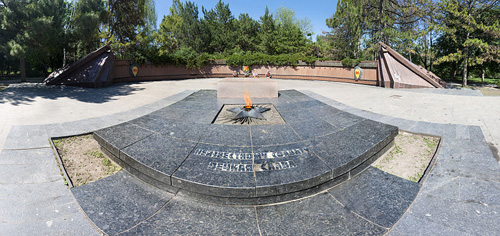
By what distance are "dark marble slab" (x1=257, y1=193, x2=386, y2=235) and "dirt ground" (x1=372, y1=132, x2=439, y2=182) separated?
6.15 feet

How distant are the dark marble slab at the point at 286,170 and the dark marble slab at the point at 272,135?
338 millimetres

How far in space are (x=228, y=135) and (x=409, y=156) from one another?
4133 mm

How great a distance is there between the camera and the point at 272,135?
18.7ft

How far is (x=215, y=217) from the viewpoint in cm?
346

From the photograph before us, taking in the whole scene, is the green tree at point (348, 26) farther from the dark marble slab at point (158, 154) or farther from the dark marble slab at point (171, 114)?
the dark marble slab at point (158, 154)

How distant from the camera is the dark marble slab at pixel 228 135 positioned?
5227 millimetres

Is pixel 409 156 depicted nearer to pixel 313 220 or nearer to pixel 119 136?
pixel 313 220

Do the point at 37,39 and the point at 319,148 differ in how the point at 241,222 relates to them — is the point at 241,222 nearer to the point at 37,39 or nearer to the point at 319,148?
the point at 319,148

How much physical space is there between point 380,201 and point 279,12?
185 feet

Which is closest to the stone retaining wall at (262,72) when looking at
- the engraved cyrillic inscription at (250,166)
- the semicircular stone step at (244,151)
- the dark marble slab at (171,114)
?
the dark marble slab at (171,114)

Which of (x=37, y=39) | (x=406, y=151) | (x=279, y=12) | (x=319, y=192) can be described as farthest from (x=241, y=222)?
(x=279, y=12)

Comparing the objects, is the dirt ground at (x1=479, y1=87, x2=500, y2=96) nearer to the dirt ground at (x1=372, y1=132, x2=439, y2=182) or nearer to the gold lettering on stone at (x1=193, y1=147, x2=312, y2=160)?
the dirt ground at (x1=372, y1=132, x2=439, y2=182)

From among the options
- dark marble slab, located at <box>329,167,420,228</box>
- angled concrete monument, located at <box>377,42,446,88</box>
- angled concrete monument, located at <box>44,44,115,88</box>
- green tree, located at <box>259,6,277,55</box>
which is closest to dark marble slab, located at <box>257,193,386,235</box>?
dark marble slab, located at <box>329,167,420,228</box>

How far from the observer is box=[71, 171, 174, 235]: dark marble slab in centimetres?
332
